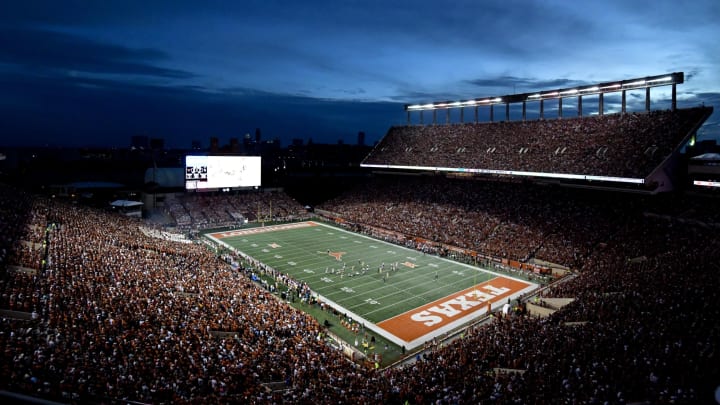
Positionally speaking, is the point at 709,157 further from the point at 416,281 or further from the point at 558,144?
the point at 416,281

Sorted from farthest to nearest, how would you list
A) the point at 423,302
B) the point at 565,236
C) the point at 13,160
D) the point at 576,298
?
the point at 13,160
the point at 565,236
the point at 423,302
the point at 576,298

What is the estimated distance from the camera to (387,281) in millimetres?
28812

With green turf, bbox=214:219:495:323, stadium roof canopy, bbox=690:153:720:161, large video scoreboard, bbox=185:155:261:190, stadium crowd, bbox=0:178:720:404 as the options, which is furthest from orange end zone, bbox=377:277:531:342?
large video scoreboard, bbox=185:155:261:190

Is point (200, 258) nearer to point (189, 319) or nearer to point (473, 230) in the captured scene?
point (189, 319)

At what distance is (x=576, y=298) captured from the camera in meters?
20.4

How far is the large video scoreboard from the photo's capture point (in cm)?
4938

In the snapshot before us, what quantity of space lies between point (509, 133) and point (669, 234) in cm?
2165

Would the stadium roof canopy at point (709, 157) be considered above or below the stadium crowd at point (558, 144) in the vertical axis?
below

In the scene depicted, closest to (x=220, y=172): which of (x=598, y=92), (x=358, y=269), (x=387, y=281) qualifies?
(x=358, y=269)

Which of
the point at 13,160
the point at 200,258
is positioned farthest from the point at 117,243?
the point at 13,160

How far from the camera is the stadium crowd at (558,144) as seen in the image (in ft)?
111

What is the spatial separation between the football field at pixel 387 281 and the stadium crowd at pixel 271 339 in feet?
10.1

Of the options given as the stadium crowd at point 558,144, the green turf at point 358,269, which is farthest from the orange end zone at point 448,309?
the stadium crowd at point 558,144

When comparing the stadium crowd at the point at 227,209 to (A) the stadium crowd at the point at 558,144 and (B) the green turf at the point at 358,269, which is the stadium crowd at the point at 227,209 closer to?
(B) the green turf at the point at 358,269
